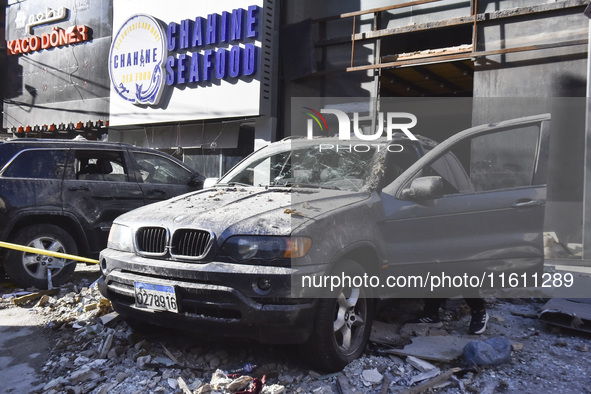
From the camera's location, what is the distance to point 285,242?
312cm

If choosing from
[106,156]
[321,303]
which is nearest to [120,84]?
[106,156]

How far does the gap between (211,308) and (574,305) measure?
3.75 m

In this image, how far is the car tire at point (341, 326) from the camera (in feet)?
10.6

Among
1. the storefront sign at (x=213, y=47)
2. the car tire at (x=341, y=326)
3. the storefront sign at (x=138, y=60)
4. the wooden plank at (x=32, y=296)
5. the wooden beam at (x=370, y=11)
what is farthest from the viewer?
the storefront sign at (x=138, y=60)

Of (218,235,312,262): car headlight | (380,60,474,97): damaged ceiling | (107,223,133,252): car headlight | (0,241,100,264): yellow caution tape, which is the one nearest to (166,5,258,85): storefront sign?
(380,60,474,97): damaged ceiling

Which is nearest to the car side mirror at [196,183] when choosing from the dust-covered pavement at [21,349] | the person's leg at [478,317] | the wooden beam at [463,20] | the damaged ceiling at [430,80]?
the dust-covered pavement at [21,349]

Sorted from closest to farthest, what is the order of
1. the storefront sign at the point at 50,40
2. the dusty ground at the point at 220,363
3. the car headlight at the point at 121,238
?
the dusty ground at the point at 220,363 → the car headlight at the point at 121,238 → the storefront sign at the point at 50,40

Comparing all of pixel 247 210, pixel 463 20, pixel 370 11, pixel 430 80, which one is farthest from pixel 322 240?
pixel 430 80

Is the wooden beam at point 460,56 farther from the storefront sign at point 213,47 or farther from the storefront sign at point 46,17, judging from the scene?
the storefront sign at point 46,17

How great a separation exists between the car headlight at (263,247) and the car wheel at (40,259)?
3.59m

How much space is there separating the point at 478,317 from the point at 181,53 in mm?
11657

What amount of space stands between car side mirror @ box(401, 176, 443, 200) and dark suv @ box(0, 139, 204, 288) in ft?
13.1

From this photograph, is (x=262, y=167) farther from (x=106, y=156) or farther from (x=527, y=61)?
(x=527, y=61)

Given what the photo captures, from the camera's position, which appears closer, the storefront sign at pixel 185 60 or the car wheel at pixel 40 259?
the car wheel at pixel 40 259
